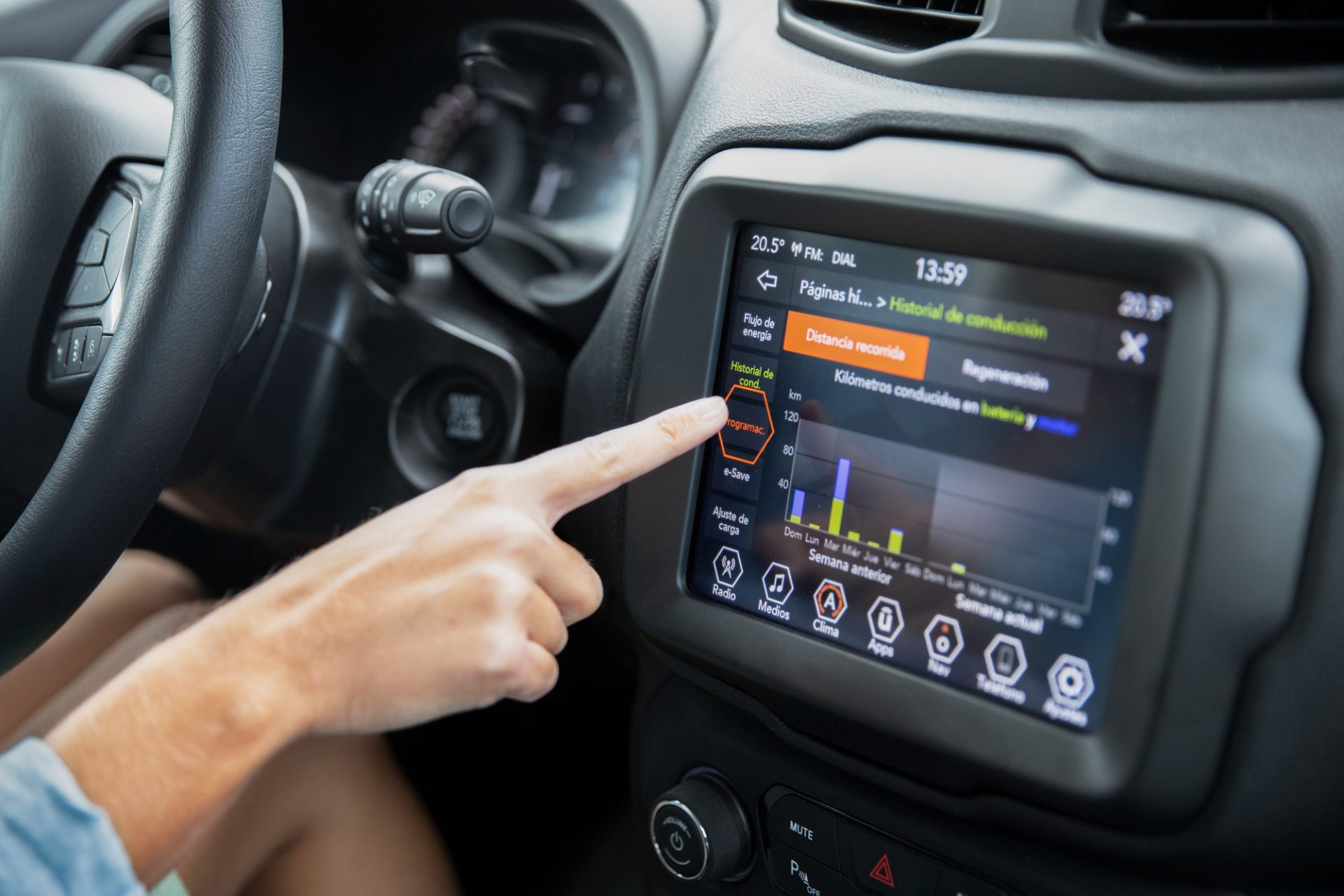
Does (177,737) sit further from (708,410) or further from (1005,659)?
(1005,659)

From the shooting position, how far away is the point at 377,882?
40.4 inches

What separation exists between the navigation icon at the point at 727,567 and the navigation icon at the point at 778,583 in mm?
24

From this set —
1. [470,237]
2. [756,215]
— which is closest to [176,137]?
[470,237]

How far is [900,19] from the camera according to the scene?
84 centimetres

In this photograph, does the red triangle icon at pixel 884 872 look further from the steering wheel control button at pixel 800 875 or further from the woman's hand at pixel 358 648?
the woman's hand at pixel 358 648

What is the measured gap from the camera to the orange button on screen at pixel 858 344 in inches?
29.4

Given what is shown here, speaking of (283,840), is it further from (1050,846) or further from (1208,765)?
(1208,765)

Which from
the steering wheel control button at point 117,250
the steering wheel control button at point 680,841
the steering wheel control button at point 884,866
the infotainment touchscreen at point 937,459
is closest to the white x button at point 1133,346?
the infotainment touchscreen at point 937,459

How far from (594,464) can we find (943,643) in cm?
26

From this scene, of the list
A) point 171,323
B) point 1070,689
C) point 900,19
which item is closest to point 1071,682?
point 1070,689

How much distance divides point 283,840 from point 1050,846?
67 cm

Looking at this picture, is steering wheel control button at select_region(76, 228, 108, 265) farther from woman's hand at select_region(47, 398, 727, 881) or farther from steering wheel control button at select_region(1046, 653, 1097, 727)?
steering wheel control button at select_region(1046, 653, 1097, 727)

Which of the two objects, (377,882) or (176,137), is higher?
(176,137)

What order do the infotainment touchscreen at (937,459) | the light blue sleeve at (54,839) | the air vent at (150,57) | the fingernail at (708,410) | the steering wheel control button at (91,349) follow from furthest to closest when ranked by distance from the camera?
the air vent at (150,57), the steering wheel control button at (91,349), the fingernail at (708,410), the infotainment touchscreen at (937,459), the light blue sleeve at (54,839)
